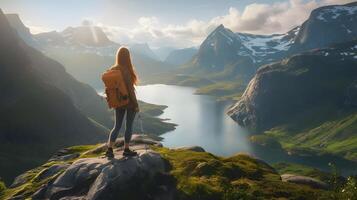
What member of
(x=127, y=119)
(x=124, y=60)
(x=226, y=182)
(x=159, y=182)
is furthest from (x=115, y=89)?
(x=226, y=182)

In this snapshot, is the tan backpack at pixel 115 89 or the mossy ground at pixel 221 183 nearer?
the mossy ground at pixel 221 183

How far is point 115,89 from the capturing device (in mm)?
23875

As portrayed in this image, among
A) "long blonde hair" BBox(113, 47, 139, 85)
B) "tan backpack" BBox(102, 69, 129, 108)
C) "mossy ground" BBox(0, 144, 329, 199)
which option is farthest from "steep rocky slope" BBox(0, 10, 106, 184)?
"long blonde hair" BBox(113, 47, 139, 85)

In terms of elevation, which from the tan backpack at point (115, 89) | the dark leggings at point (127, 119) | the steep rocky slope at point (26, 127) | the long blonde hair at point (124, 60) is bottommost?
the steep rocky slope at point (26, 127)

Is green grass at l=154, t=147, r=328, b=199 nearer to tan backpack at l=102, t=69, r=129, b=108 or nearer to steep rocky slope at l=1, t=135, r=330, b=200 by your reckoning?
steep rocky slope at l=1, t=135, r=330, b=200

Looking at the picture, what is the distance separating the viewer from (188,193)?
2298cm

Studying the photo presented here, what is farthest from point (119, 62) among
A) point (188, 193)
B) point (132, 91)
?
point (188, 193)

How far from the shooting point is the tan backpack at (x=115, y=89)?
23672mm

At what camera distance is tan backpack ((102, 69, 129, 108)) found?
2367cm

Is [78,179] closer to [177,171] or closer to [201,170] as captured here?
[177,171]

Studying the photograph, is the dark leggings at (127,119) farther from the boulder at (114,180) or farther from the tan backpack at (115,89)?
the boulder at (114,180)

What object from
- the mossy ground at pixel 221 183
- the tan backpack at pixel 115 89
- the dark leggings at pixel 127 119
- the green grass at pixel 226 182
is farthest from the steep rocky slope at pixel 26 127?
the tan backpack at pixel 115 89

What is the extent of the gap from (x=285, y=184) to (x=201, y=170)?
5.28m

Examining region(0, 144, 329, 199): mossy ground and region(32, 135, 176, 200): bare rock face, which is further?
region(32, 135, 176, 200): bare rock face
